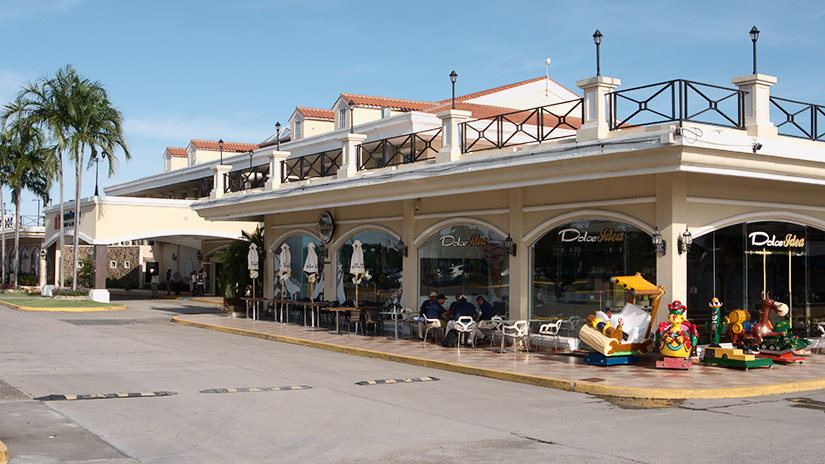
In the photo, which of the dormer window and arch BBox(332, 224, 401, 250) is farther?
the dormer window

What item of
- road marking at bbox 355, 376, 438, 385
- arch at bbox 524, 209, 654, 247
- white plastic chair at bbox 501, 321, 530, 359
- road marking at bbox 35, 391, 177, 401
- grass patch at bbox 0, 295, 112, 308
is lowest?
road marking at bbox 355, 376, 438, 385

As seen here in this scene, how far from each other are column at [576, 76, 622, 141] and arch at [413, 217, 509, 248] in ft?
13.5

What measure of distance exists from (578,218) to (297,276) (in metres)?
13.3

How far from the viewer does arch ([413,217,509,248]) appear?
761 inches

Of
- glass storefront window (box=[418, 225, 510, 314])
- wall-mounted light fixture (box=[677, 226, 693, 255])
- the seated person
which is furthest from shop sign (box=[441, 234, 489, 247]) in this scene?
wall-mounted light fixture (box=[677, 226, 693, 255])

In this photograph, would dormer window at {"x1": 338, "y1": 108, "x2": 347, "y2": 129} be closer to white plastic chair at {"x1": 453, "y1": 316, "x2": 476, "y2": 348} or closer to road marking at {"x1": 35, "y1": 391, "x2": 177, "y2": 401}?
white plastic chair at {"x1": 453, "y1": 316, "x2": 476, "y2": 348}

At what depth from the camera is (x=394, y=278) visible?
74.8 feet

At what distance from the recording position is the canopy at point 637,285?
14859 mm

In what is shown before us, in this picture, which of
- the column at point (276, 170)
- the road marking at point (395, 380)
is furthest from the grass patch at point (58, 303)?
the road marking at point (395, 380)

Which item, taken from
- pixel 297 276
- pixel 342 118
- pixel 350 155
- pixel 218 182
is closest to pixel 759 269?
pixel 350 155

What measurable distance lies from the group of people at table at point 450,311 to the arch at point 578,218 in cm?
197

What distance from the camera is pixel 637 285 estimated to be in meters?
15.0

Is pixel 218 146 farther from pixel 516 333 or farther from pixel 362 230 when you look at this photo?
pixel 516 333

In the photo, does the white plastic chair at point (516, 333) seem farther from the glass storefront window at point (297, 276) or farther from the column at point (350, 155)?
the glass storefront window at point (297, 276)
